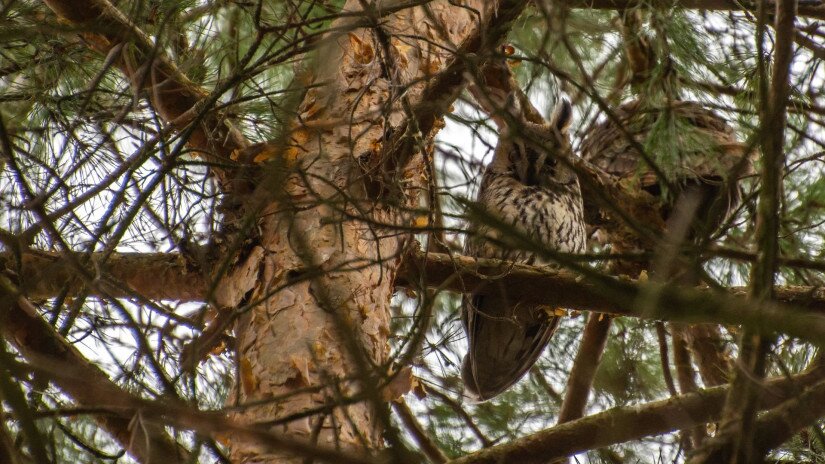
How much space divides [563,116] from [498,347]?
0.97m

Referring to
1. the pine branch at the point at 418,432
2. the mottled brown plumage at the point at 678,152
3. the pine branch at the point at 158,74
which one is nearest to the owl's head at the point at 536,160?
the mottled brown plumage at the point at 678,152

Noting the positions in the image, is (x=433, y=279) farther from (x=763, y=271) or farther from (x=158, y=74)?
(x=763, y=271)

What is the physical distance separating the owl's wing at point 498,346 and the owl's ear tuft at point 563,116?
2.57ft

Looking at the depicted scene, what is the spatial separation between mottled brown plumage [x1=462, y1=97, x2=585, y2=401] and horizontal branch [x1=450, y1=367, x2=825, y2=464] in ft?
2.88

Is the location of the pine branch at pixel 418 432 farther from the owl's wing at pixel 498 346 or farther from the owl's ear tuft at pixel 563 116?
the owl's ear tuft at pixel 563 116

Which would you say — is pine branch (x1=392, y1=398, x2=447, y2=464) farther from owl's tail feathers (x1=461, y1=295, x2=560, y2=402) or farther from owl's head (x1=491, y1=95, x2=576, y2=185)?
owl's head (x1=491, y1=95, x2=576, y2=185)

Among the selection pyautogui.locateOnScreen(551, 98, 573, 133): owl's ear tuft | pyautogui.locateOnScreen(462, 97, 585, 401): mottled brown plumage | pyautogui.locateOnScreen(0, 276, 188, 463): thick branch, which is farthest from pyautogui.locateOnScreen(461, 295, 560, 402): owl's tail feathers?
pyautogui.locateOnScreen(0, 276, 188, 463): thick branch

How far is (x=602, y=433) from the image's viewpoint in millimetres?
1936

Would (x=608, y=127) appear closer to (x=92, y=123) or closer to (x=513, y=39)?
(x=513, y=39)

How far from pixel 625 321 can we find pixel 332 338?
1955 mm

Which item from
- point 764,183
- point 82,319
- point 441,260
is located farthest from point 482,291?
point 764,183

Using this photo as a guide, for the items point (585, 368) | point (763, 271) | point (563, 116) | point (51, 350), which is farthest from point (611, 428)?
point (563, 116)

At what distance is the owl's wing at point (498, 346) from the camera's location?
10.1ft

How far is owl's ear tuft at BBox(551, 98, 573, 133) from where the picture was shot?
3355mm
